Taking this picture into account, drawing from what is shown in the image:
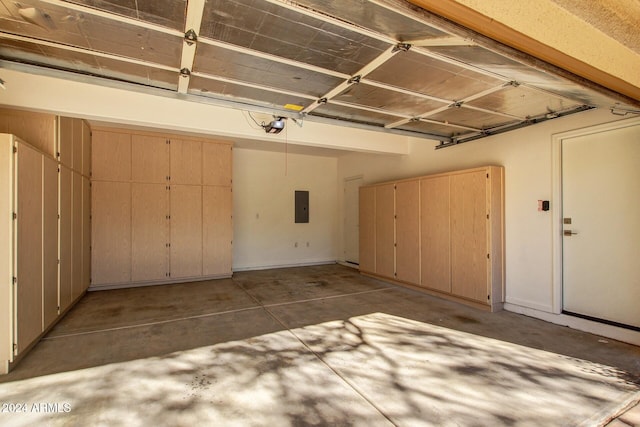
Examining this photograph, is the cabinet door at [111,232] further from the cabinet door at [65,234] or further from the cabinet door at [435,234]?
the cabinet door at [435,234]

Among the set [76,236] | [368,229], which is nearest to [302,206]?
[368,229]

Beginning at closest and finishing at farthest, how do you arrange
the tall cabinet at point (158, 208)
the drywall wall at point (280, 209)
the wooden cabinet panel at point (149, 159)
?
1. the tall cabinet at point (158, 208)
2. the wooden cabinet panel at point (149, 159)
3. the drywall wall at point (280, 209)

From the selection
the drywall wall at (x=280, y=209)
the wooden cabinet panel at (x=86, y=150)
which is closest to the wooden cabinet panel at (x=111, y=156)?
the wooden cabinet panel at (x=86, y=150)

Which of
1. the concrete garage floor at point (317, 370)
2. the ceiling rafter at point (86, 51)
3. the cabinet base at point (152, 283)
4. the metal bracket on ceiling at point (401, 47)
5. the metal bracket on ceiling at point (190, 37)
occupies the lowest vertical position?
the concrete garage floor at point (317, 370)

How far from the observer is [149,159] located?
554 centimetres

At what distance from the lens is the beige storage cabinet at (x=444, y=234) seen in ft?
13.5

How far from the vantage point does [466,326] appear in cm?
353

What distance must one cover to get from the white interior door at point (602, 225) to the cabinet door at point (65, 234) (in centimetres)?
581

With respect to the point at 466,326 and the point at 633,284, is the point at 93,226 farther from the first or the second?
the point at 633,284

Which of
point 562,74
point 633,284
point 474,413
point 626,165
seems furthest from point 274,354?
point 626,165

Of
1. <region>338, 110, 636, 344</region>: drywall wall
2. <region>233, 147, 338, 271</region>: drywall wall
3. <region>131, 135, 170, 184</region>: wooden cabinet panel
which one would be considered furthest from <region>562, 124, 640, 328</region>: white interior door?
<region>131, 135, 170, 184</region>: wooden cabinet panel

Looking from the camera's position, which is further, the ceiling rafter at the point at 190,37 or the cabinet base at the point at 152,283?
the cabinet base at the point at 152,283

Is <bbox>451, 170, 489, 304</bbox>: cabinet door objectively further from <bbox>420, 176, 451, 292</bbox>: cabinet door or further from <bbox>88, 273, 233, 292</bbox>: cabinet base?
<bbox>88, 273, 233, 292</bbox>: cabinet base

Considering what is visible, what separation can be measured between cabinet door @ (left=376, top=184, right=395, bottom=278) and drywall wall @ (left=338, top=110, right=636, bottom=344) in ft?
5.05
